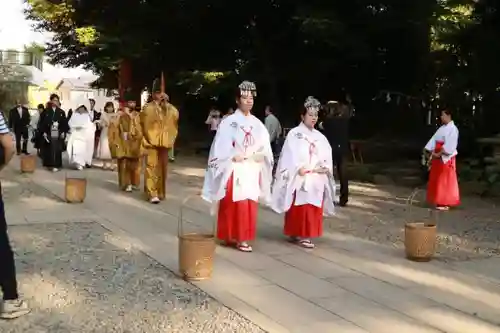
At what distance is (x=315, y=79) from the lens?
20.1 meters

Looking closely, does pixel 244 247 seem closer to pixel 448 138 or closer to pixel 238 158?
pixel 238 158

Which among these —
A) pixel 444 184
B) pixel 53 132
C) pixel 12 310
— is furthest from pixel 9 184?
pixel 12 310

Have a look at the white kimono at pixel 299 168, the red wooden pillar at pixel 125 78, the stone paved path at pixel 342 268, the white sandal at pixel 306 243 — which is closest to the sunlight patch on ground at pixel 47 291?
the stone paved path at pixel 342 268

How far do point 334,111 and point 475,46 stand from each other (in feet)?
21.9

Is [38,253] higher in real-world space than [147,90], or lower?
lower

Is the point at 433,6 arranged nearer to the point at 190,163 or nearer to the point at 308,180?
the point at 190,163

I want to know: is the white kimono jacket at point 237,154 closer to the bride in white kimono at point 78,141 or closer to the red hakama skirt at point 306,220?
the red hakama skirt at point 306,220


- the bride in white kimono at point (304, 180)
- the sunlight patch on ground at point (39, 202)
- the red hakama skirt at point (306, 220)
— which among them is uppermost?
the bride in white kimono at point (304, 180)

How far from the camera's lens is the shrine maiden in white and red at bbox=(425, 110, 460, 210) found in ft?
36.7

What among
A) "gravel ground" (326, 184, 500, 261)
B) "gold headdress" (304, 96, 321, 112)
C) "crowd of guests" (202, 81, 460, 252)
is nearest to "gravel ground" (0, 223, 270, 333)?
"crowd of guests" (202, 81, 460, 252)

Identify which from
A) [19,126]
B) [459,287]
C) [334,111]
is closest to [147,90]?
[19,126]

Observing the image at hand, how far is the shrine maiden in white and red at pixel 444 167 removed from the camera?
36.7 ft

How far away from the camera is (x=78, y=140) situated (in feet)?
55.8

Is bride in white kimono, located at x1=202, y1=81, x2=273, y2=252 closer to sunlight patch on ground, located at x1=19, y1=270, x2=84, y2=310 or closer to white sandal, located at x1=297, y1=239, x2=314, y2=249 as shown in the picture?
white sandal, located at x1=297, y1=239, x2=314, y2=249
